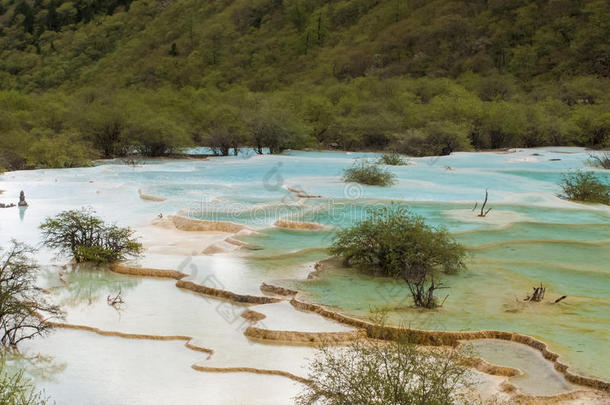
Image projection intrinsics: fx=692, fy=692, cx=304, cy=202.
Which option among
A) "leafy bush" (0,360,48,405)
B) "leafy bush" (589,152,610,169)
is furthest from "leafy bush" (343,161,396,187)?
"leafy bush" (0,360,48,405)

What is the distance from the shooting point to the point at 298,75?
57062 mm

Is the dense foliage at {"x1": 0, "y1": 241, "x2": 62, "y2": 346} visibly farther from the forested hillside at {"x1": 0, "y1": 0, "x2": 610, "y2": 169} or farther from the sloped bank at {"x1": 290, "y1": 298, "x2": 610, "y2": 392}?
the forested hillside at {"x1": 0, "y1": 0, "x2": 610, "y2": 169}

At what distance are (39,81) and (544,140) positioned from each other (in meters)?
52.5

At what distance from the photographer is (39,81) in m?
68.1

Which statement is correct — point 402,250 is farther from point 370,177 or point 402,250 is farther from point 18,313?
point 370,177

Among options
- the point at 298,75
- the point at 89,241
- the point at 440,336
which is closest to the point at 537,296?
the point at 440,336

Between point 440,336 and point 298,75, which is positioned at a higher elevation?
point 298,75

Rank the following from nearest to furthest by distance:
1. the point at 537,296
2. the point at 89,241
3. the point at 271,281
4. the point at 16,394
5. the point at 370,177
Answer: the point at 16,394 < the point at 537,296 < the point at 271,281 < the point at 89,241 < the point at 370,177

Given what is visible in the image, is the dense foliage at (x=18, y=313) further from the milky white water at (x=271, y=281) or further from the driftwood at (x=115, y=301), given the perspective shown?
the driftwood at (x=115, y=301)

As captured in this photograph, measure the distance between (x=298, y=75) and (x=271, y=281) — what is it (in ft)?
162

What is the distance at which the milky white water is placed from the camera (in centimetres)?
621

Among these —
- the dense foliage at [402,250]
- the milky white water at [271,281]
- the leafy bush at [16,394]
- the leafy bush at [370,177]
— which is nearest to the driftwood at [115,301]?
the milky white water at [271,281]

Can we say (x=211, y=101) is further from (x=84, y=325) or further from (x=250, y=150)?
(x=84, y=325)

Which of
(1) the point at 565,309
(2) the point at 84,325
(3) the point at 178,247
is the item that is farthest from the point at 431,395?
(3) the point at 178,247
